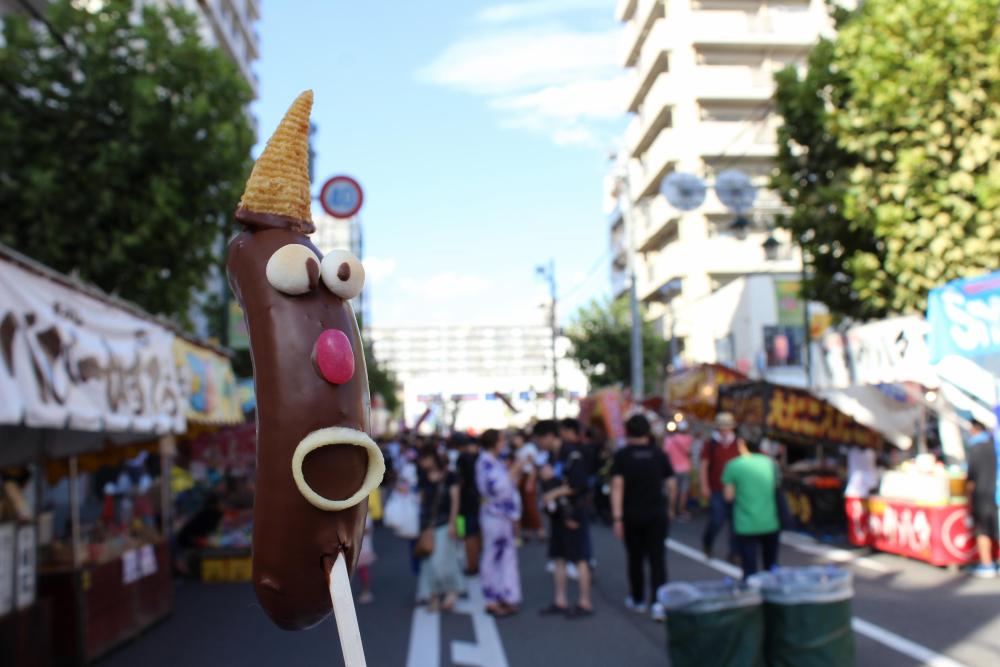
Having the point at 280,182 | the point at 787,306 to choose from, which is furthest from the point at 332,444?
the point at 787,306

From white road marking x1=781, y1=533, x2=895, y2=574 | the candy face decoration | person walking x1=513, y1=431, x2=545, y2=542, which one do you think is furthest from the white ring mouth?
person walking x1=513, y1=431, x2=545, y2=542

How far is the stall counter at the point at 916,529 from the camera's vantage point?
11.0 m

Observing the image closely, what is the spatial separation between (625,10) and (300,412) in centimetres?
5536

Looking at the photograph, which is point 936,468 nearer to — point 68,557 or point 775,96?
point 775,96

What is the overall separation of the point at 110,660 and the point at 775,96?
41.4ft

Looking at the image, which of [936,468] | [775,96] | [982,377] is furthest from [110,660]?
[775,96]

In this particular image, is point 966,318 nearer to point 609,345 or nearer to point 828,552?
point 828,552

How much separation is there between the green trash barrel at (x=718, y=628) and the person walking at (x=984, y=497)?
5679mm

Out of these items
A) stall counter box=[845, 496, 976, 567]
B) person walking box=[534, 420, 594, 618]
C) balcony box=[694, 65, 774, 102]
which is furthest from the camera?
balcony box=[694, 65, 774, 102]

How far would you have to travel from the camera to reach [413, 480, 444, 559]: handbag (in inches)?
396

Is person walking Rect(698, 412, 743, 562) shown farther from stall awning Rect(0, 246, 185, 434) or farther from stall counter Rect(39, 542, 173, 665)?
stall awning Rect(0, 246, 185, 434)

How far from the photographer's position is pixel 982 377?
9.18 m

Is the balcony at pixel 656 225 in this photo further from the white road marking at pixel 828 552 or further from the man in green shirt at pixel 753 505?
the man in green shirt at pixel 753 505

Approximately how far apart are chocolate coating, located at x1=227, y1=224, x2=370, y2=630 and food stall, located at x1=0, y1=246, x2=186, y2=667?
3.77 meters
